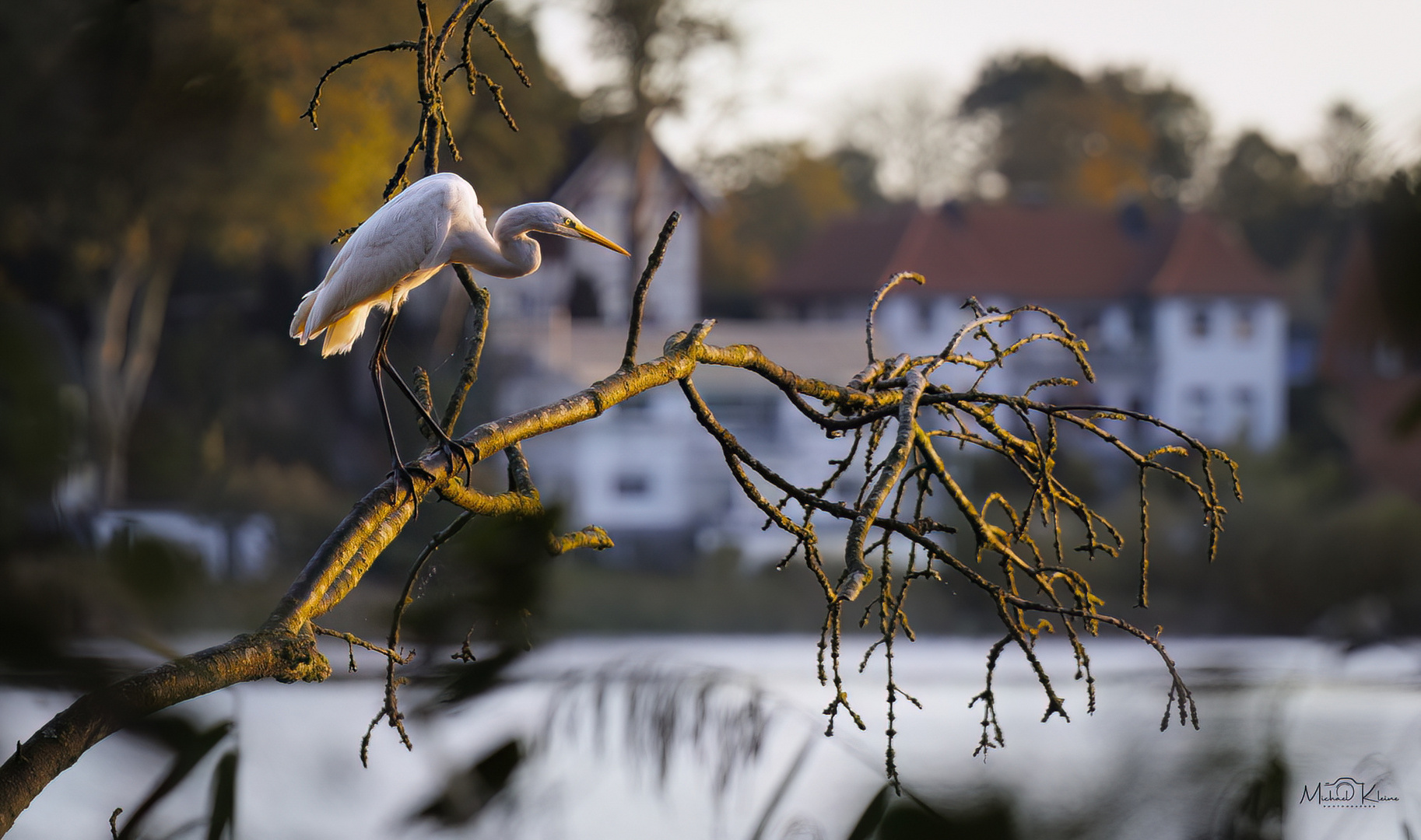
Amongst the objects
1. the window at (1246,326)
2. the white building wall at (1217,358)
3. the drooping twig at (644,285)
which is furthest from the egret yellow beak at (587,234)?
the window at (1246,326)

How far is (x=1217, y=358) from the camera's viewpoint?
22703mm

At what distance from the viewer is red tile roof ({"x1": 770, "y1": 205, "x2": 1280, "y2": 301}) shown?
22797 millimetres

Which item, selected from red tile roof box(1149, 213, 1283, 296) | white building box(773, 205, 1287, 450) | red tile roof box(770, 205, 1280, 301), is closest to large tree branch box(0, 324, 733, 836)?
white building box(773, 205, 1287, 450)

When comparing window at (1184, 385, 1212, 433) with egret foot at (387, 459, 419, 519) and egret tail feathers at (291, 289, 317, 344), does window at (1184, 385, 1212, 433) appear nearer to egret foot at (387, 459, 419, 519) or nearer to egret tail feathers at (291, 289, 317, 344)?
egret tail feathers at (291, 289, 317, 344)

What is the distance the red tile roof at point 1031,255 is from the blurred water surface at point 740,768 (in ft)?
66.2

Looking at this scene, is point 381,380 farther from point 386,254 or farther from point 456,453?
point 456,453

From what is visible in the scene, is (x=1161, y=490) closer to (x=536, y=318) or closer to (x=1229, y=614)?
(x=1229, y=614)

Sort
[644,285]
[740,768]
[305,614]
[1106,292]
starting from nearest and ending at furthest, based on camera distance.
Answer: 1. [305,614]
2. [644,285]
3. [740,768]
4. [1106,292]

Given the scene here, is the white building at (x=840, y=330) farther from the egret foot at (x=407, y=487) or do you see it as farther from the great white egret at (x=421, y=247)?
the egret foot at (x=407, y=487)

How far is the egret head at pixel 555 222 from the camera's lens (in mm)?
2100

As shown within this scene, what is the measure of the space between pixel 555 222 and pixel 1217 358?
22.2m

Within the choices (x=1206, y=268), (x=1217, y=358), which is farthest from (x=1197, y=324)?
(x=1206, y=268)

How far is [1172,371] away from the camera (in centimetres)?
2270

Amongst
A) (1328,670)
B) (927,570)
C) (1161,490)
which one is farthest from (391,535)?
(1161,490)
